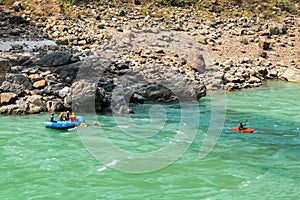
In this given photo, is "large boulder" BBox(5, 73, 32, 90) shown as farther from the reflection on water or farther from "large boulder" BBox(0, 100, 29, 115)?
the reflection on water

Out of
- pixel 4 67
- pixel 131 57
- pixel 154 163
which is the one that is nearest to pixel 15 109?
pixel 4 67

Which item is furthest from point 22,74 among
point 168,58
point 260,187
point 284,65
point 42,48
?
point 284,65

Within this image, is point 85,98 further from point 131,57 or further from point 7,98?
point 131,57

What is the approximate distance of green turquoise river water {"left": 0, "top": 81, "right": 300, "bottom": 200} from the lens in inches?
349

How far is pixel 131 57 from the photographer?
22.8 metres

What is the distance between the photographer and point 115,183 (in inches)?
364

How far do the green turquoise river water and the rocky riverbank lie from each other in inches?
66.3

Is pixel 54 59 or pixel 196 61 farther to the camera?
pixel 196 61

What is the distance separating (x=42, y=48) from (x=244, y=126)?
1230 centimetres

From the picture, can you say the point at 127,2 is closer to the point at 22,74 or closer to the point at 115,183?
the point at 22,74

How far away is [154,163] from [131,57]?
1269cm

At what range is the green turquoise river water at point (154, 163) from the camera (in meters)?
8.88

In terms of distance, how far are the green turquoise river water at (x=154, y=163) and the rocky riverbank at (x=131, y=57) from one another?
168cm

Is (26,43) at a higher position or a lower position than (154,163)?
higher
